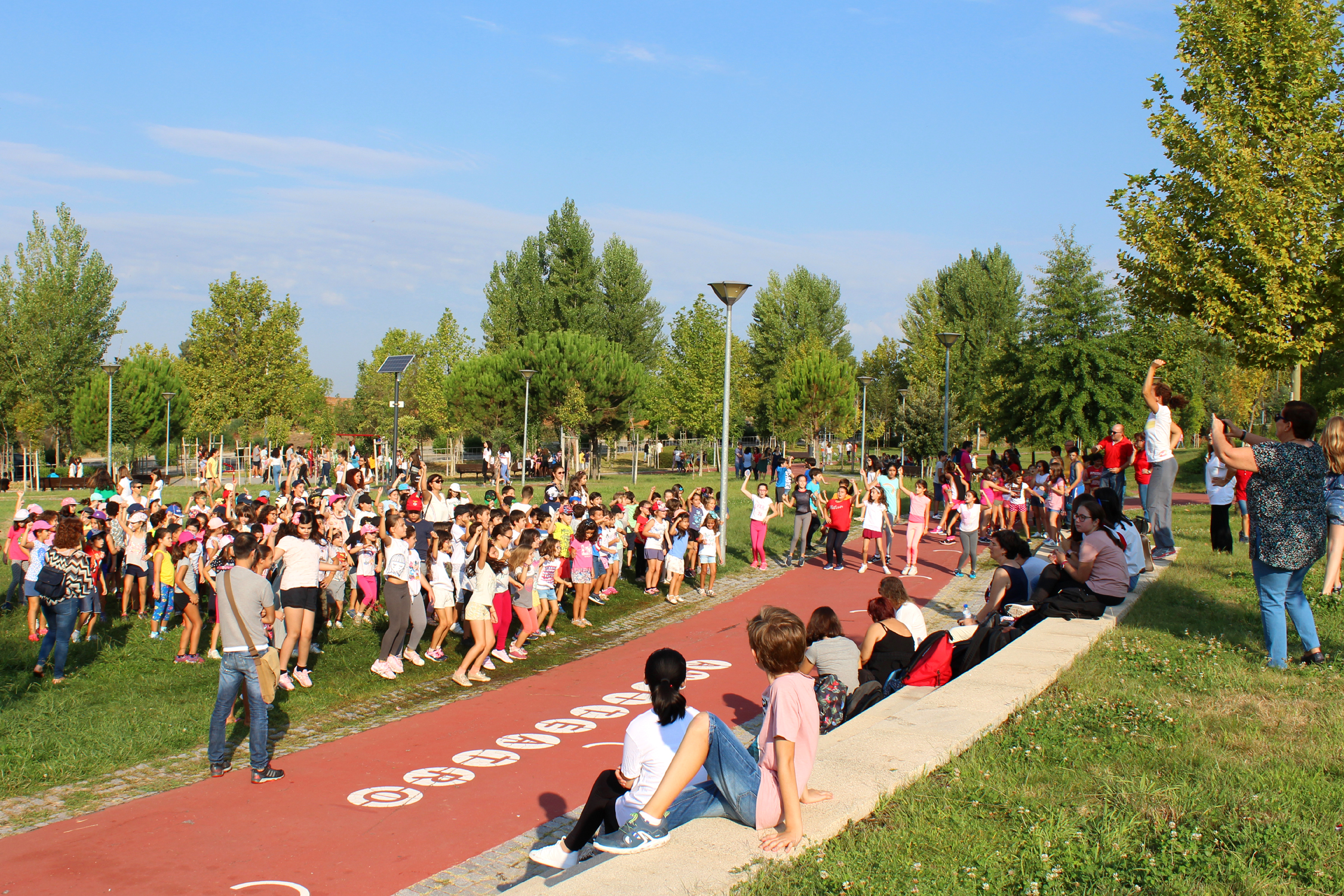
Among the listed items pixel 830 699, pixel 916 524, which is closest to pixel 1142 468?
pixel 916 524

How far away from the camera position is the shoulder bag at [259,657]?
25.5ft

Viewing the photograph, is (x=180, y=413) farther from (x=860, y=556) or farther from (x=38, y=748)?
(x=38, y=748)

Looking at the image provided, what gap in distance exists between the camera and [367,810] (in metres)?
7.31

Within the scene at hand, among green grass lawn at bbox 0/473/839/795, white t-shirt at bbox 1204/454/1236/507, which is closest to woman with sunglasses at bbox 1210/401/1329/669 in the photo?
white t-shirt at bbox 1204/454/1236/507

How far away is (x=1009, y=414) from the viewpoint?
109 ft

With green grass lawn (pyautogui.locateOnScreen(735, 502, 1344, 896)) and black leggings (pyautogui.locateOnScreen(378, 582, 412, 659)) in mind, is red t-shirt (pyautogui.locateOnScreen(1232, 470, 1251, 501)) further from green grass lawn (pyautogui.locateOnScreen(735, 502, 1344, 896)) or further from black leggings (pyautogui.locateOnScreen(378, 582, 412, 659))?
black leggings (pyautogui.locateOnScreen(378, 582, 412, 659))

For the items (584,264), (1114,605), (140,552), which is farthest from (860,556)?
(584,264)

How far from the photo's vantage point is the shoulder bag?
779cm

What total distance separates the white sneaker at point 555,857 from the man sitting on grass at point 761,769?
423 millimetres

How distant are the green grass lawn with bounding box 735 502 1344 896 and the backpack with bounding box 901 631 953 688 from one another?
1.11 meters

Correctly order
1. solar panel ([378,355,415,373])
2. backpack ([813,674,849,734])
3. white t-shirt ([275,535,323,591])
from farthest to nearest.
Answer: solar panel ([378,355,415,373]), white t-shirt ([275,535,323,591]), backpack ([813,674,849,734])

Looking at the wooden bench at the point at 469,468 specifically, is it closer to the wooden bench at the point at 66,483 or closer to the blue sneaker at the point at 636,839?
the wooden bench at the point at 66,483

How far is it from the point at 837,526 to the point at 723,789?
1397 centimetres

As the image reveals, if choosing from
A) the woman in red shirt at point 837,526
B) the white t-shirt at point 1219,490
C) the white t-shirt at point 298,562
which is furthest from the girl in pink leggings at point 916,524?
the white t-shirt at point 298,562
